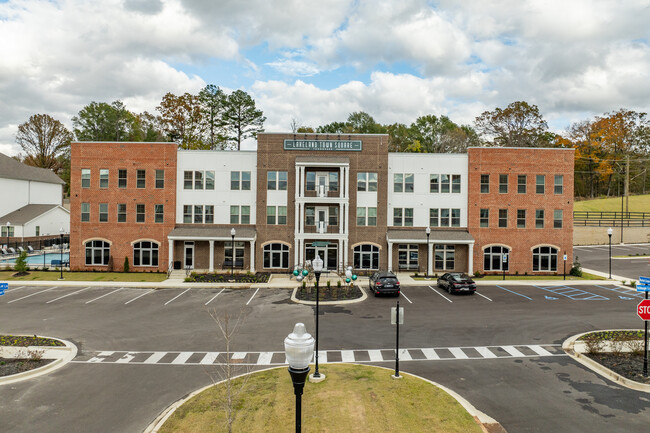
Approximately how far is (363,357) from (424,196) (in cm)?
2404

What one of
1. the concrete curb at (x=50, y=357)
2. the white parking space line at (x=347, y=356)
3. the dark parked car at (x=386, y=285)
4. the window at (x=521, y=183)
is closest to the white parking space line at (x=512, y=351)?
the white parking space line at (x=347, y=356)

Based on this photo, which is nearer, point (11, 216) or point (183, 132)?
point (11, 216)

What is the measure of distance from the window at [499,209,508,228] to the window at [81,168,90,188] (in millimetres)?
38729

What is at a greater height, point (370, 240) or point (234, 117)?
point (234, 117)

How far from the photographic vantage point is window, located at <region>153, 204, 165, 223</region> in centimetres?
3647

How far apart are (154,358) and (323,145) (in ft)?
81.4

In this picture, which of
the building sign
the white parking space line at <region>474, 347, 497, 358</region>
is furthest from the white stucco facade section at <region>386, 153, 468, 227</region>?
the white parking space line at <region>474, 347, 497, 358</region>

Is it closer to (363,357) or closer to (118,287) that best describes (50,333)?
(118,287)

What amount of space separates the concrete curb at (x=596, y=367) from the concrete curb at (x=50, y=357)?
1965 centimetres

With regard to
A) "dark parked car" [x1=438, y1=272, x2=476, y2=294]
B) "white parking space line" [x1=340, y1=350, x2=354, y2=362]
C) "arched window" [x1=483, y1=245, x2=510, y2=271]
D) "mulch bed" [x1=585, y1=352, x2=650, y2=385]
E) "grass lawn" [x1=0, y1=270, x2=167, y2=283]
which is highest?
"arched window" [x1=483, y1=245, x2=510, y2=271]

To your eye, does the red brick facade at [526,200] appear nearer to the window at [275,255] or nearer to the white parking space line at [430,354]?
the window at [275,255]

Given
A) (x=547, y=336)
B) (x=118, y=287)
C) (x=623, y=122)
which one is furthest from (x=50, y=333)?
(x=623, y=122)

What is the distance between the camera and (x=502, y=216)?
120 feet

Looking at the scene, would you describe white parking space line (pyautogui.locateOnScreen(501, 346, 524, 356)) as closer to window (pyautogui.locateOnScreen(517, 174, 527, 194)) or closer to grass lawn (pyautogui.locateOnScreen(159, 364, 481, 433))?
grass lawn (pyautogui.locateOnScreen(159, 364, 481, 433))
